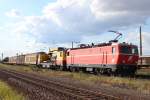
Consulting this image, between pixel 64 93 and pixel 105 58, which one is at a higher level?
pixel 105 58

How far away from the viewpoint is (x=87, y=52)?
41375 mm

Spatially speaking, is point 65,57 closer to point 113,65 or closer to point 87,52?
point 87,52

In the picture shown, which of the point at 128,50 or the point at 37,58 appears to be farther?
the point at 37,58

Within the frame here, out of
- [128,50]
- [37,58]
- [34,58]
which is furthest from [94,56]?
[34,58]

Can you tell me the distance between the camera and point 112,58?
3550cm

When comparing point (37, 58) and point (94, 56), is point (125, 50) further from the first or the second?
point (37, 58)

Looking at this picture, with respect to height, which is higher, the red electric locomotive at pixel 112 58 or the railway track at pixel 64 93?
the red electric locomotive at pixel 112 58

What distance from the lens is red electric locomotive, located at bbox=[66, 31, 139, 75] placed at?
1371 inches

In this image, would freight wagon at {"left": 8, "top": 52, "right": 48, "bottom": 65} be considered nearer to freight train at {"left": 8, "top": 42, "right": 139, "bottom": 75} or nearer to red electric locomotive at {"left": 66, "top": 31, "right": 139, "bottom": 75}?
freight train at {"left": 8, "top": 42, "right": 139, "bottom": 75}

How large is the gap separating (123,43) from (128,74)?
3.10 m

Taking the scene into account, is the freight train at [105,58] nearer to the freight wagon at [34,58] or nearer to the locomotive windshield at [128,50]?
the locomotive windshield at [128,50]

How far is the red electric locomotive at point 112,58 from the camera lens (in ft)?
114

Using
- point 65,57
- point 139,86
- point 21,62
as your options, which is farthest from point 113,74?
point 21,62

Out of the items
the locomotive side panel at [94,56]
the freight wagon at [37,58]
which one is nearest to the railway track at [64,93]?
the locomotive side panel at [94,56]
